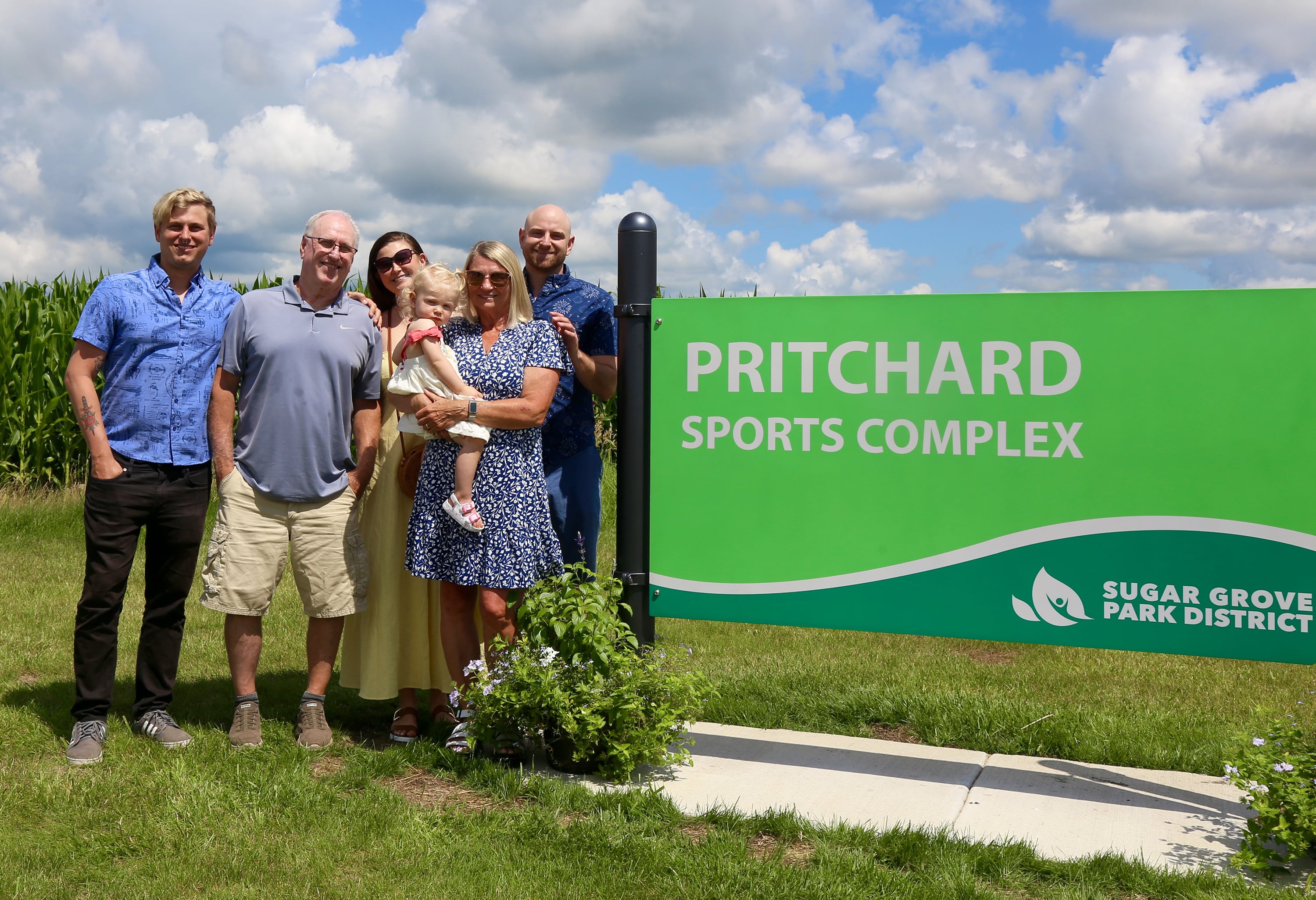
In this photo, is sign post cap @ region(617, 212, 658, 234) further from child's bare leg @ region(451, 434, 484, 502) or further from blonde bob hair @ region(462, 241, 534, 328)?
child's bare leg @ region(451, 434, 484, 502)

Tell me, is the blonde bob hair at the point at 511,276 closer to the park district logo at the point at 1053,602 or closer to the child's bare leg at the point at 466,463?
the child's bare leg at the point at 466,463

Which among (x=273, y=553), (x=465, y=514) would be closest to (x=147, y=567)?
(x=273, y=553)

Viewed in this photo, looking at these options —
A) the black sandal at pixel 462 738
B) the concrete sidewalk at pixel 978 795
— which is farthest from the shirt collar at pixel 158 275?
the concrete sidewalk at pixel 978 795

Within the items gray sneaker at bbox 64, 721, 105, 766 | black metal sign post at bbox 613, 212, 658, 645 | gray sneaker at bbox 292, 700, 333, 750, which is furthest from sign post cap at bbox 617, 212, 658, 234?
gray sneaker at bbox 64, 721, 105, 766

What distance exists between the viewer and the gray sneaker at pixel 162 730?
4.34 m

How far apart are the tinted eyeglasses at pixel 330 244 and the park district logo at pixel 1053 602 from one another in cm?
306

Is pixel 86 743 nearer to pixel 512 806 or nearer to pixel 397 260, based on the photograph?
pixel 512 806

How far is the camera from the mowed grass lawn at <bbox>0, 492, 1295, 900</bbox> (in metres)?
3.22

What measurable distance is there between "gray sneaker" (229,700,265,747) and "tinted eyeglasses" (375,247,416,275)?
1997mm

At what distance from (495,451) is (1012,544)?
207 centimetres

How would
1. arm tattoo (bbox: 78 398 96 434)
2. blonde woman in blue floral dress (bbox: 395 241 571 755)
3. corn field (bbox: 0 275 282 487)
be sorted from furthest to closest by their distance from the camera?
corn field (bbox: 0 275 282 487)
arm tattoo (bbox: 78 398 96 434)
blonde woman in blue floral dress (bbox: 395 241 571 755)

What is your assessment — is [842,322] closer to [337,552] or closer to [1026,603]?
[1026,603]

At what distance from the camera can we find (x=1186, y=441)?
3789 millimetres

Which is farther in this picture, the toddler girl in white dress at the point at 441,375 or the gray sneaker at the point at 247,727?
the gray sneaker at the point at 247,727
